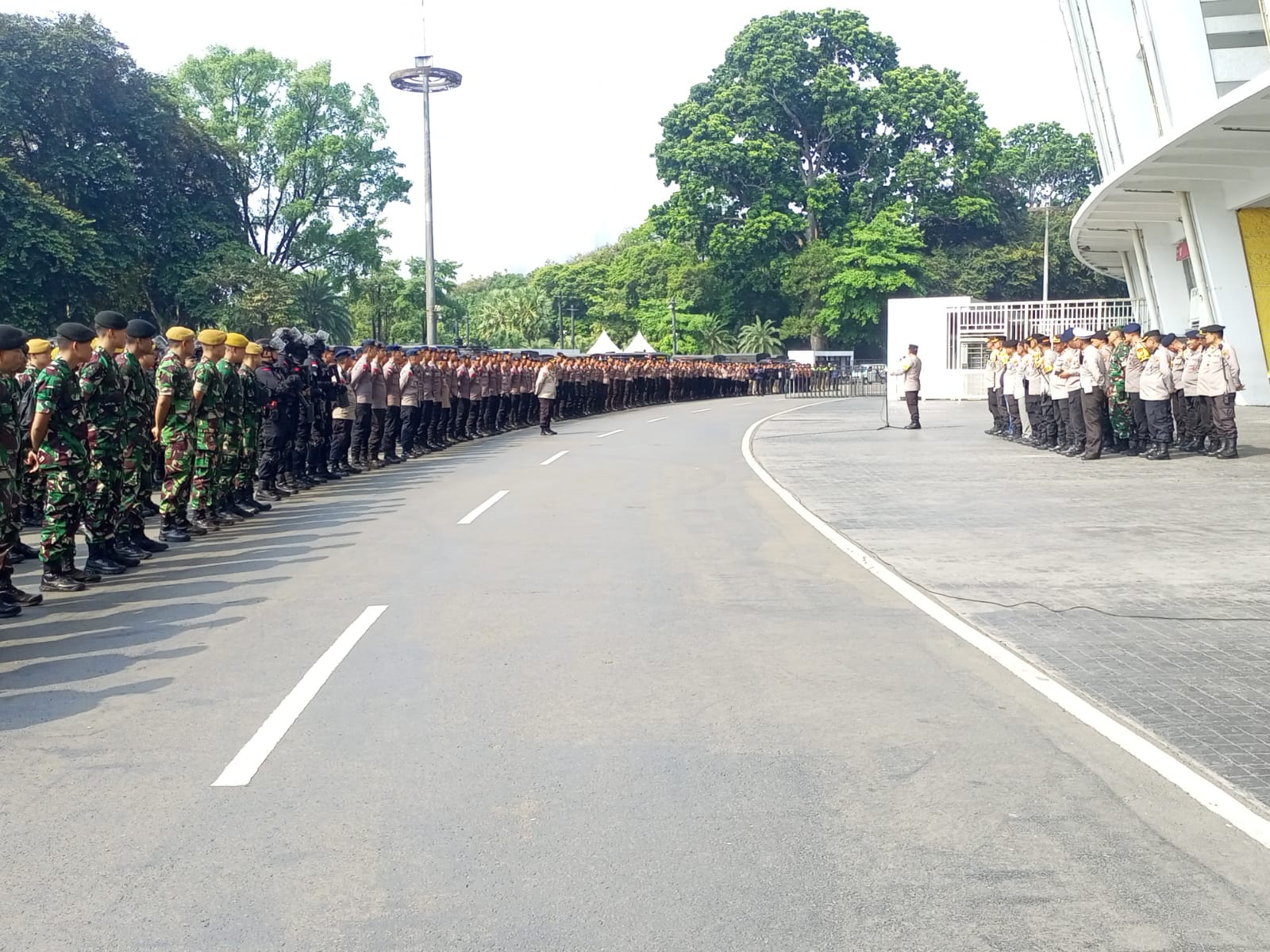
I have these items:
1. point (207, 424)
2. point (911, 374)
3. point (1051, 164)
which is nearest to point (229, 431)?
point (207, 424)

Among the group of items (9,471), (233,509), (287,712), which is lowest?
(287,712)

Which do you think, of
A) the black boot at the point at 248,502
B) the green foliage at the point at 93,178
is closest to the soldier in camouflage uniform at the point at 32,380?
the black boot at the point at 248,502

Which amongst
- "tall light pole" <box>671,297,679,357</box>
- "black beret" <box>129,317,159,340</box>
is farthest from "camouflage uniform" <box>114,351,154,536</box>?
"tall light pole" <box>671,297,679,357</box>

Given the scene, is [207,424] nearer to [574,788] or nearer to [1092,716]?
[574,788]

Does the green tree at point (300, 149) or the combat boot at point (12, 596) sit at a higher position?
the green tree at point (300, 149)

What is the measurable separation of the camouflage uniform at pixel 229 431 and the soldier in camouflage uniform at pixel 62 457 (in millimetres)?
3017

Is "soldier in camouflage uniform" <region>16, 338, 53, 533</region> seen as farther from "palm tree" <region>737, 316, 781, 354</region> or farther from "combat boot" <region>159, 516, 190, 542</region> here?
"palm tree" <region>737, 316, 781, 354</region>

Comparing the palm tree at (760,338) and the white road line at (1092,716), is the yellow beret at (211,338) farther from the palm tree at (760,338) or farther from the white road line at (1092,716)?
the palm tree at (760,338)

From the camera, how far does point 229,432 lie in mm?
12875

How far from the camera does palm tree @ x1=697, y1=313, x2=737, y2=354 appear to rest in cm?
7731

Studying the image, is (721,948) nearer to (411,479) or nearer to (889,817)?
(889,817)

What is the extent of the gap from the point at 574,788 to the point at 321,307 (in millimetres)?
51533

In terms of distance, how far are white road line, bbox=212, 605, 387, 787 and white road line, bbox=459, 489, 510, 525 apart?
Answer: 4.90 meters

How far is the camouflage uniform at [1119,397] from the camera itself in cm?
1933
